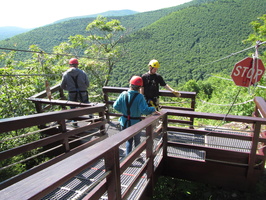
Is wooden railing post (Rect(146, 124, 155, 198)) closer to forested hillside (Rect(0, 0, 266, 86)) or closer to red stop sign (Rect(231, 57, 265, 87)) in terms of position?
red stop sign (Rect(231, 57, 265, 87))

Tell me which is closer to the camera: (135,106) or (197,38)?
(135,106)

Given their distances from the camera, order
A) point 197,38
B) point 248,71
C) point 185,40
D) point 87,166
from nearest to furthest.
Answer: point 87,166 → point 248,71 → point 185,40 → point 197,38

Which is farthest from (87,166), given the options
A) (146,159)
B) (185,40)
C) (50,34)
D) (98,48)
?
(185,40)

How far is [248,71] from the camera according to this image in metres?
3.01

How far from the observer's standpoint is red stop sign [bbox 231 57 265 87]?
294 cm

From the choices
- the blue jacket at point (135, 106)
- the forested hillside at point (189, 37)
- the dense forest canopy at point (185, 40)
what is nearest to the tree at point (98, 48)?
the blue jacket at point (135, 106)

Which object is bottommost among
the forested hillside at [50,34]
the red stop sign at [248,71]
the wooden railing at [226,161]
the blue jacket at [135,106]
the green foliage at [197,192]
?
the green foliage at [197,192]

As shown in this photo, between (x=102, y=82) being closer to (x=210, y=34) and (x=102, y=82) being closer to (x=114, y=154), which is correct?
(x=114, y=154)

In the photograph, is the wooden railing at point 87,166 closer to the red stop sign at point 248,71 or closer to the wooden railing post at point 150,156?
the wooden railing post at point 150,156

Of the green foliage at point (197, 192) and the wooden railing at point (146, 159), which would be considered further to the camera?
the green foliage at point (197, 192)

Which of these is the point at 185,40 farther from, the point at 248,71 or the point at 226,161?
the point at 226,161

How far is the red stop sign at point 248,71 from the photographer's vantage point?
2939 millimetres

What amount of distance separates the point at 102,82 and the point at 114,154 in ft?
52.4

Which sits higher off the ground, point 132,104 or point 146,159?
point 132,104
